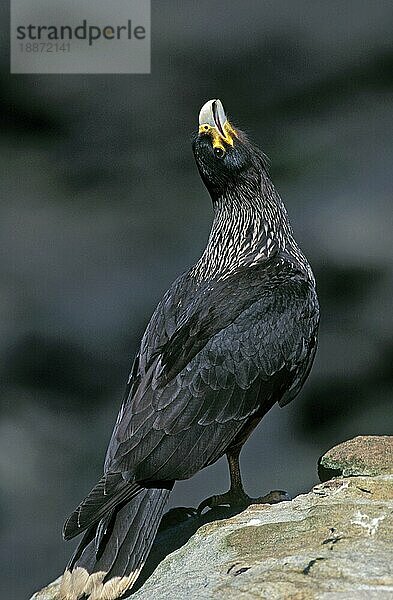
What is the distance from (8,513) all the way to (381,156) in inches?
277

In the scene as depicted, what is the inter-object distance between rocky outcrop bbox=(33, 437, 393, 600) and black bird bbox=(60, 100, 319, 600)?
0.32 meters

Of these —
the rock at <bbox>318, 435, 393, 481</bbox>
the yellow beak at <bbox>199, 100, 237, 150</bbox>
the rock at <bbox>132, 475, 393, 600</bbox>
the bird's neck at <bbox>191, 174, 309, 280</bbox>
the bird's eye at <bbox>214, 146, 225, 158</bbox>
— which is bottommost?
the rock at <bbox>132, 475, 393, 600</bbox>

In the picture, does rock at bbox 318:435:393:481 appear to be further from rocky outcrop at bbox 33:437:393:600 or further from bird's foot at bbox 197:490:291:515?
bird's foot at bbox 197:490:291:515

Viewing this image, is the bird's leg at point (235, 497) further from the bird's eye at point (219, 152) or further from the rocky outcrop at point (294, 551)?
the bird's eye at point (219, 152)

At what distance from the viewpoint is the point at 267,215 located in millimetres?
8352

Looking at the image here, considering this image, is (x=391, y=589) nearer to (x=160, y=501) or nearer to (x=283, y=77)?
(x=160, y=501)

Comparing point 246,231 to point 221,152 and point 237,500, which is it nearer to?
point 221,152

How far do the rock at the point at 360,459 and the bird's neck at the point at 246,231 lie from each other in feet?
4.18

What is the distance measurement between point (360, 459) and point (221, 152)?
2328 mm

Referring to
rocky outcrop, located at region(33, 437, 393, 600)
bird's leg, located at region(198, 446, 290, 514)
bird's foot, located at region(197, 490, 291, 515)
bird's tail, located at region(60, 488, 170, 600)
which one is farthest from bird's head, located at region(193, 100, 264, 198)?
bird's tail, located at region(60, 488, 170, 600)

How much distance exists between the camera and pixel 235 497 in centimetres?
740

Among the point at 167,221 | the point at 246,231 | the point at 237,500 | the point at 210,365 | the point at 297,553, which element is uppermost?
the point at 167,221

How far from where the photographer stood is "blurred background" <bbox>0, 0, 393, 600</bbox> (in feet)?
40.5

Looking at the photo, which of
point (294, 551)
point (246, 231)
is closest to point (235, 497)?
point (294, 551)
